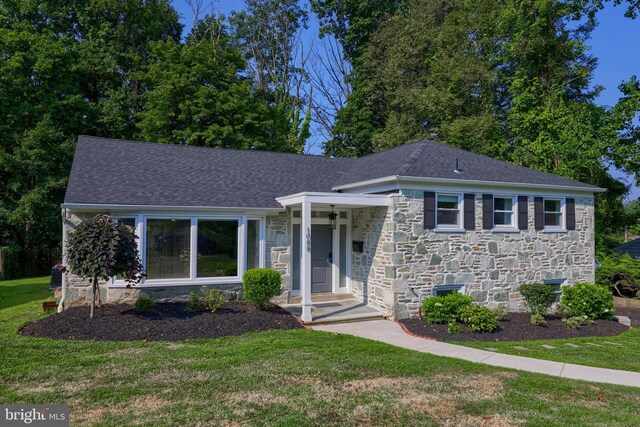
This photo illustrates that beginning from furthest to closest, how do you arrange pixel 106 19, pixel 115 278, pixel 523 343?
pixel 106 19 < pixel 115 278 < pixel 523 343

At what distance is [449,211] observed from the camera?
1107cm

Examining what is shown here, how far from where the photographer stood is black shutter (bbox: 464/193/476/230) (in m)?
11.1

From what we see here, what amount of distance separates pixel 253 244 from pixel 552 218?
938cm

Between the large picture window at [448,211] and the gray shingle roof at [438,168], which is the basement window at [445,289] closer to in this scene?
A: the large picture window at [448,211]

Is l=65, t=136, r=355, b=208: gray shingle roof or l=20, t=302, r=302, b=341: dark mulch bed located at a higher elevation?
l=65, t=136, r=355, b=208: gray shingle roof

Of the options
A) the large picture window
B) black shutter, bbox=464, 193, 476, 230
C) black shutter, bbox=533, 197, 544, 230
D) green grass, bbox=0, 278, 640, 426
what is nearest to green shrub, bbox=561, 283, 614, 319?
black shutter, bbox=533, 197, 544, 230

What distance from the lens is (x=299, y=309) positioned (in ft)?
35.7

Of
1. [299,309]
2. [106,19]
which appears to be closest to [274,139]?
[106,19]

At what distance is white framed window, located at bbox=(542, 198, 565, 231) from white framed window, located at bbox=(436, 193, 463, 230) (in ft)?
11.3

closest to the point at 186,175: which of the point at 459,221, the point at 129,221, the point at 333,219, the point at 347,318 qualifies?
the point at 129,221

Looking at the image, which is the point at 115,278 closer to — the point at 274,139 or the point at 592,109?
the point at 274,139

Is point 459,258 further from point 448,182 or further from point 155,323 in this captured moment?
point 155,323

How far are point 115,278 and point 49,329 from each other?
2.13 m

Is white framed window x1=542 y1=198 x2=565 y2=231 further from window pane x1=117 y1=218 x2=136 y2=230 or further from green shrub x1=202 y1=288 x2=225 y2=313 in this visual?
window pane x1=117 y1=218 x2=136 y2=230
